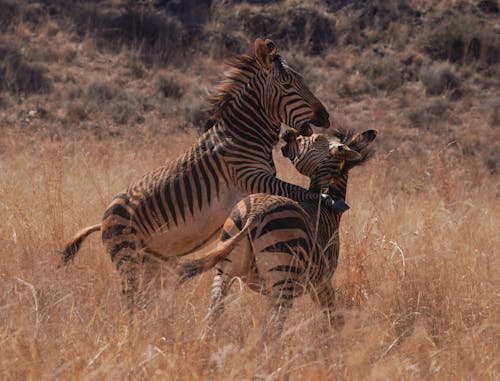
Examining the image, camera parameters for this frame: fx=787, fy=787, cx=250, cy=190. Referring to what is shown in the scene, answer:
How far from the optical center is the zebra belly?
5.87 m

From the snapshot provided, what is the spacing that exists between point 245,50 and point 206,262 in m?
16.0

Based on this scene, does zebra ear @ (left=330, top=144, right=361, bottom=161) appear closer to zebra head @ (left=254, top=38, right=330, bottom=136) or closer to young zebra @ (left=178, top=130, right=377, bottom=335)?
zebra head @ (left=254, top=38, right=330, bottom=136)

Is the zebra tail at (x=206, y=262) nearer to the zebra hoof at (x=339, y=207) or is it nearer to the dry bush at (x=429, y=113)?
the zebra hoof at (x=339, y=207)

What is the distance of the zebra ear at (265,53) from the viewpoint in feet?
19.9

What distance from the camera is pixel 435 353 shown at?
14.2ft

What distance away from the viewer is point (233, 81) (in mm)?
6281

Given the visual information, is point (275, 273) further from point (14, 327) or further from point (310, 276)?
point (14, 327)

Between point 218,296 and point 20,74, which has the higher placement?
point 218,296

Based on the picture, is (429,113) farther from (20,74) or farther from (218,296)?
(218,296)

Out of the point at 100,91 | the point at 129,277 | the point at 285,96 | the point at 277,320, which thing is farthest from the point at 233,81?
the point at 100,91

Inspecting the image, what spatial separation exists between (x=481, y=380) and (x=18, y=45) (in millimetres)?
16727

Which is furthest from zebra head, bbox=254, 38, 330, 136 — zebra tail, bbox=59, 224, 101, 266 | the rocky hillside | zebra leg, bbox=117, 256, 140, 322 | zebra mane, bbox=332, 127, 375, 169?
the rocky hillside

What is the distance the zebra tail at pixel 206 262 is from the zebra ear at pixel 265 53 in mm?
1988

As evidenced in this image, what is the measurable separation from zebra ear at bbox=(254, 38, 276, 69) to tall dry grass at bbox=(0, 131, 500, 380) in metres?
1.56
